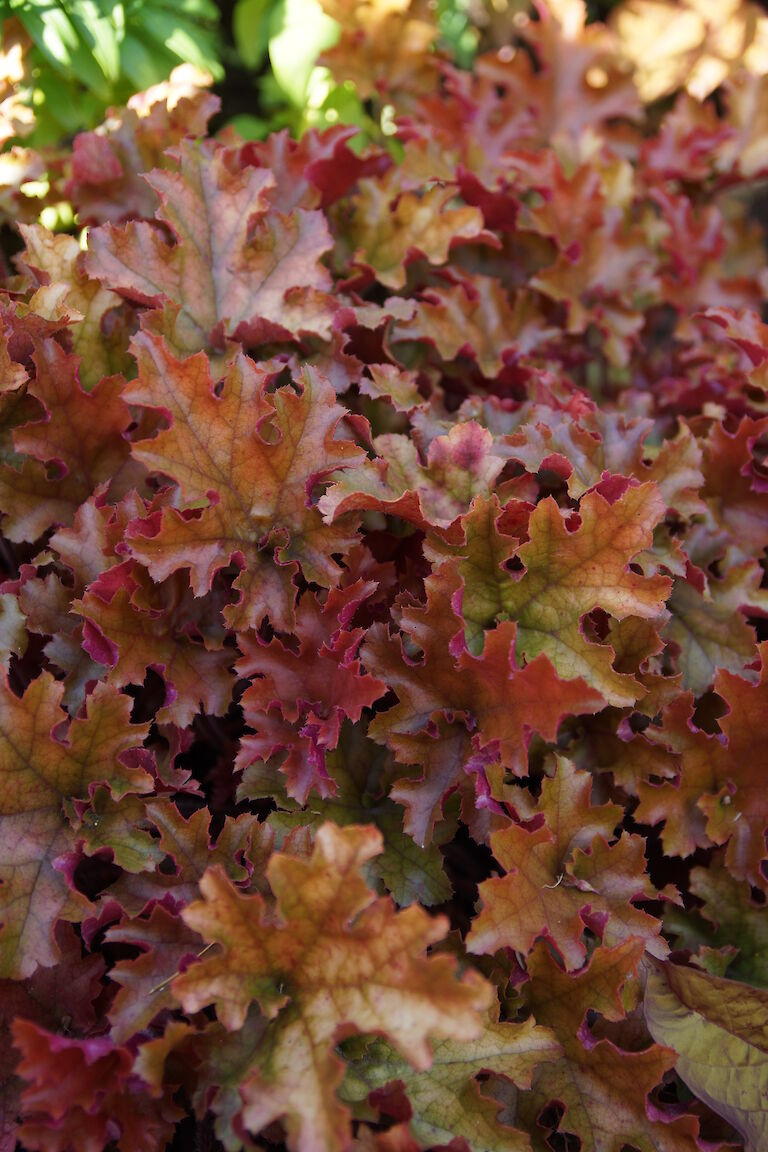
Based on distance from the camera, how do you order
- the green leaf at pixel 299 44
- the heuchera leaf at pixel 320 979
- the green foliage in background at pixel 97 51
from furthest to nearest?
the green leaf at pixel 299 44
the green foliage in background at pixel 97 51
the heuchera leaf at pixel 320 979

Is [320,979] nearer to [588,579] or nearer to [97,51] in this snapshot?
[588,579]

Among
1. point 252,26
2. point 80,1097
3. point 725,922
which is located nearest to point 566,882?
point 725,922

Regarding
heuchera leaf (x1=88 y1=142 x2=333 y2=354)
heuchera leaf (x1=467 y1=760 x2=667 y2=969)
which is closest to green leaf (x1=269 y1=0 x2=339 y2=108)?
heuchera leaf (x1=88 y1=142 x2=333 y2=354)

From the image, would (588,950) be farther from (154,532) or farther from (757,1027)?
(154,532)

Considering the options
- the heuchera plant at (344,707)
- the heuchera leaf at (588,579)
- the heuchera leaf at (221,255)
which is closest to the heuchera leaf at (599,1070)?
the heuchera plant at (344,707)

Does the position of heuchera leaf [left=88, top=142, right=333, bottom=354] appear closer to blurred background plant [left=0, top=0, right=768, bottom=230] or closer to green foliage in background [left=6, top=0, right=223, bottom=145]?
blurred background plant [left=0, top=0, right=768, bottom=230]

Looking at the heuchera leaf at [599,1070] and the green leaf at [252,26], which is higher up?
the green leaf at [252,26]

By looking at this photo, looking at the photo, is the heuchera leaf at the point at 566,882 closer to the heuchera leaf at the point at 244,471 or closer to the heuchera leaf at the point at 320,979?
the heuchera leaf at the point at 320,979

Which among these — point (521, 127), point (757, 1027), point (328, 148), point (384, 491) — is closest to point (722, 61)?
point (521, 127)
